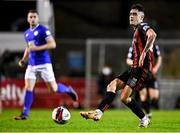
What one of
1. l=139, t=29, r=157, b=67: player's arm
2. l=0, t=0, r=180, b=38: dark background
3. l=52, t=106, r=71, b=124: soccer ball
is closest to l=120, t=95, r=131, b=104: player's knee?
l=139, t=29, r=157, b=67: player's arm

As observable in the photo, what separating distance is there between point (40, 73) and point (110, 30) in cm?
2426

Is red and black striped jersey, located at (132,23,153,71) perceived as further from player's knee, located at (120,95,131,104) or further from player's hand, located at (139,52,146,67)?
player's knee, located at (120,95,131,104)

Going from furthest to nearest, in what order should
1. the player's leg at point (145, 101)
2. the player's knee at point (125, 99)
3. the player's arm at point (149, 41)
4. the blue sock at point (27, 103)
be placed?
the player's leg at point (145, 101) < the blue sock at point (27, 103) < the player's knee at point (125, 99) < the player's arm at point (149, 41)

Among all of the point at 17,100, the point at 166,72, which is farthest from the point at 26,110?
the point at 166,72

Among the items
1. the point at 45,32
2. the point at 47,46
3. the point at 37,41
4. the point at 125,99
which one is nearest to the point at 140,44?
the point at 125,99

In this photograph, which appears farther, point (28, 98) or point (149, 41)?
point (28, 98)

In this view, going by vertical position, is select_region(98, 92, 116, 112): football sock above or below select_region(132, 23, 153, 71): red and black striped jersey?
below

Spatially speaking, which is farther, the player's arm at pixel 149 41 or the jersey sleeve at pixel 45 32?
the jersey sleeve at pixel 45 32

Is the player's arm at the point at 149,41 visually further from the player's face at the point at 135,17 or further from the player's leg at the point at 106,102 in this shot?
the player's leg at the point at 106,102

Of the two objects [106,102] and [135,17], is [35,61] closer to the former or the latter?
[106,102]

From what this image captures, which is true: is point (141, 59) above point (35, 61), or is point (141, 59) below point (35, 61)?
above

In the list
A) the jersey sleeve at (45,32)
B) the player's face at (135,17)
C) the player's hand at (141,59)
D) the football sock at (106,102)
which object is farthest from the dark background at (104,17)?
the player's hand at (141,59)

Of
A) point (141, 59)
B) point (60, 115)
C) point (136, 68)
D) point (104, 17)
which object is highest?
point (141, 59)

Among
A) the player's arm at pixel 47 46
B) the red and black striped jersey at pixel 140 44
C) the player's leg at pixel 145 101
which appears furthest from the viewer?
the player's leg at pixel 145 101
